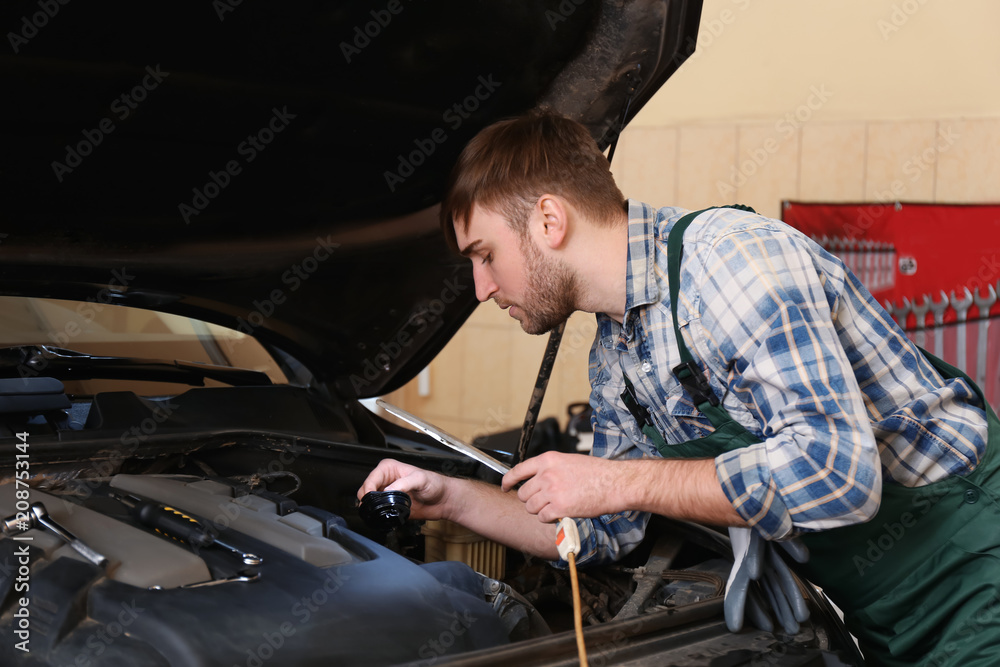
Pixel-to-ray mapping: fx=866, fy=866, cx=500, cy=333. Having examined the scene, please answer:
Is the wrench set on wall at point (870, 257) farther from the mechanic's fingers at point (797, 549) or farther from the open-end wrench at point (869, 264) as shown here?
the mechanic's fingers at point (797, 549)

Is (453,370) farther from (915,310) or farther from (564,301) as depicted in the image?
(564,301)

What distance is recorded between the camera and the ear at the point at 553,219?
133 centimetres

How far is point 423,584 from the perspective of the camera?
1.08 metres

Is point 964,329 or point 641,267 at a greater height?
point 641,267

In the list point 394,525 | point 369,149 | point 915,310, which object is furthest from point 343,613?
point 915,310

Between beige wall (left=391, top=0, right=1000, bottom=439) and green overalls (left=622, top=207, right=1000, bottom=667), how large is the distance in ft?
8.39

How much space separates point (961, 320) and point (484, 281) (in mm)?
2862

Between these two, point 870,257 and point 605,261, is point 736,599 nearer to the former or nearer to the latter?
point 605,261

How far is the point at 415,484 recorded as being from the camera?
142 cm

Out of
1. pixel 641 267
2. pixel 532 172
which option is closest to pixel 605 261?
pixel 641 267

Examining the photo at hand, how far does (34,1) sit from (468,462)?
41.5 inches

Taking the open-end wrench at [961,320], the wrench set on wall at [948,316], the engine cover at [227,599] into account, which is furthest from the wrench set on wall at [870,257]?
the engine cover at [227,599]

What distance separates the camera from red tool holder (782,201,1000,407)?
3.49m

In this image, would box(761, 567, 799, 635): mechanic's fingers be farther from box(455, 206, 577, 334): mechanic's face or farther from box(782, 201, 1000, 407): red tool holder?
box(782, 201, 1000, 407): red tool holder
